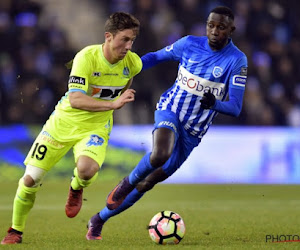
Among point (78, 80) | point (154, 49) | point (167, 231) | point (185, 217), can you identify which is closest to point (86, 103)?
point (78, 80)

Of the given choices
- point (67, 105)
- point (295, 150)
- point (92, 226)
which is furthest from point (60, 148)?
point (295, 150)

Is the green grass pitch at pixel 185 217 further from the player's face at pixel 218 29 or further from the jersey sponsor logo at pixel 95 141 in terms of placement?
the player's face at pixel 218 29

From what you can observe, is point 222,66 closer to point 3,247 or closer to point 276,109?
point 3,247

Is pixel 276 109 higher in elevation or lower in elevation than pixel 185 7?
lower

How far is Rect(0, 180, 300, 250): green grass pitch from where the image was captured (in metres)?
6.75

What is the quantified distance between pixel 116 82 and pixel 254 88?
846cm

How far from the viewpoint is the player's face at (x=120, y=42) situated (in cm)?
659

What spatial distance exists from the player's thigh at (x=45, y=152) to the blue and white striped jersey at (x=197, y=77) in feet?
4.12

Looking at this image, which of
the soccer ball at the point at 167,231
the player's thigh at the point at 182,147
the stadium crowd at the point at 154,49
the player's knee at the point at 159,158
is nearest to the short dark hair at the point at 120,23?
the player's knee at the point at 159,158

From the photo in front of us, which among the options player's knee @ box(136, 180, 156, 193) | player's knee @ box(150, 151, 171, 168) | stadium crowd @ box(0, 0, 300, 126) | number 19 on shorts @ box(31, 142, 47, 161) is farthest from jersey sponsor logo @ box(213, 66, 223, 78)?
stadium crowd @ box(0, 0, 300, 126)

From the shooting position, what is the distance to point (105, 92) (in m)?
6.81

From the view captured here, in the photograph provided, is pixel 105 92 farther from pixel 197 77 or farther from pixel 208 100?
pixel 197 77

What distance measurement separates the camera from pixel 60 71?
14.6 meters

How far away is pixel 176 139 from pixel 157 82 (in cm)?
744
